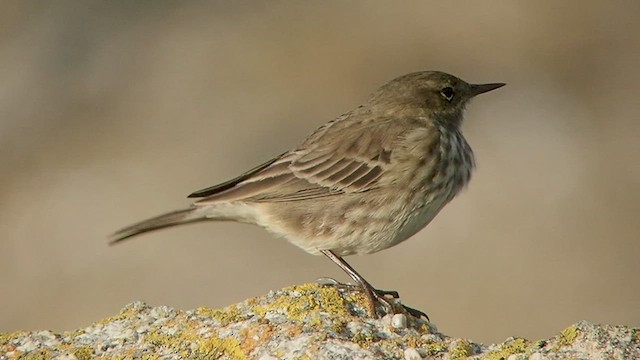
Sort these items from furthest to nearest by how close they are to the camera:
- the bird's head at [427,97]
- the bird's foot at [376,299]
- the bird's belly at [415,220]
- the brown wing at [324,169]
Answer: the bird's head at [427,97]
the brown wing at [324,169]
the bird's belly at [415,220]
the bird's foot at [376,299]

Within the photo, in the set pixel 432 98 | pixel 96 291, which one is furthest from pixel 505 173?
pixel 432 98

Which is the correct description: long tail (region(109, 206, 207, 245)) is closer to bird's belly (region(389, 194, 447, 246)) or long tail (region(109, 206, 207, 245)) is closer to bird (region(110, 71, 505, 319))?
bird (region(110, 71, 505, 319))

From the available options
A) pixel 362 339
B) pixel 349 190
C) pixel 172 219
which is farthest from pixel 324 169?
pixel 362 339

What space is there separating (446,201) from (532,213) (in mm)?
5837

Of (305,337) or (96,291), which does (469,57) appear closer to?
(96,291)

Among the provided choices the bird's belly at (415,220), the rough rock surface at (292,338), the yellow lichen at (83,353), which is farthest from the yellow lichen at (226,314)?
the bird's belly at (415,220)

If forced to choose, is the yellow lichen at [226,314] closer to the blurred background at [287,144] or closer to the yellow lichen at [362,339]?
the yellow lichen at [362,339]

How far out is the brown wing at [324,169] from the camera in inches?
291

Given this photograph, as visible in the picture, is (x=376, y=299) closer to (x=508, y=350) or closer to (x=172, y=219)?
(x=508, y=350)

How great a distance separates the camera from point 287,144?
13664 millimetres

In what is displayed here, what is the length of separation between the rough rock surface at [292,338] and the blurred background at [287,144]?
16.5 feet

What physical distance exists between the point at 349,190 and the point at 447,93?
1195mm

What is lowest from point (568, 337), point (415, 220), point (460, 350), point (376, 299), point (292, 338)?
point (292, 338)

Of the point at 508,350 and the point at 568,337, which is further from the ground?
the point at 568,337
